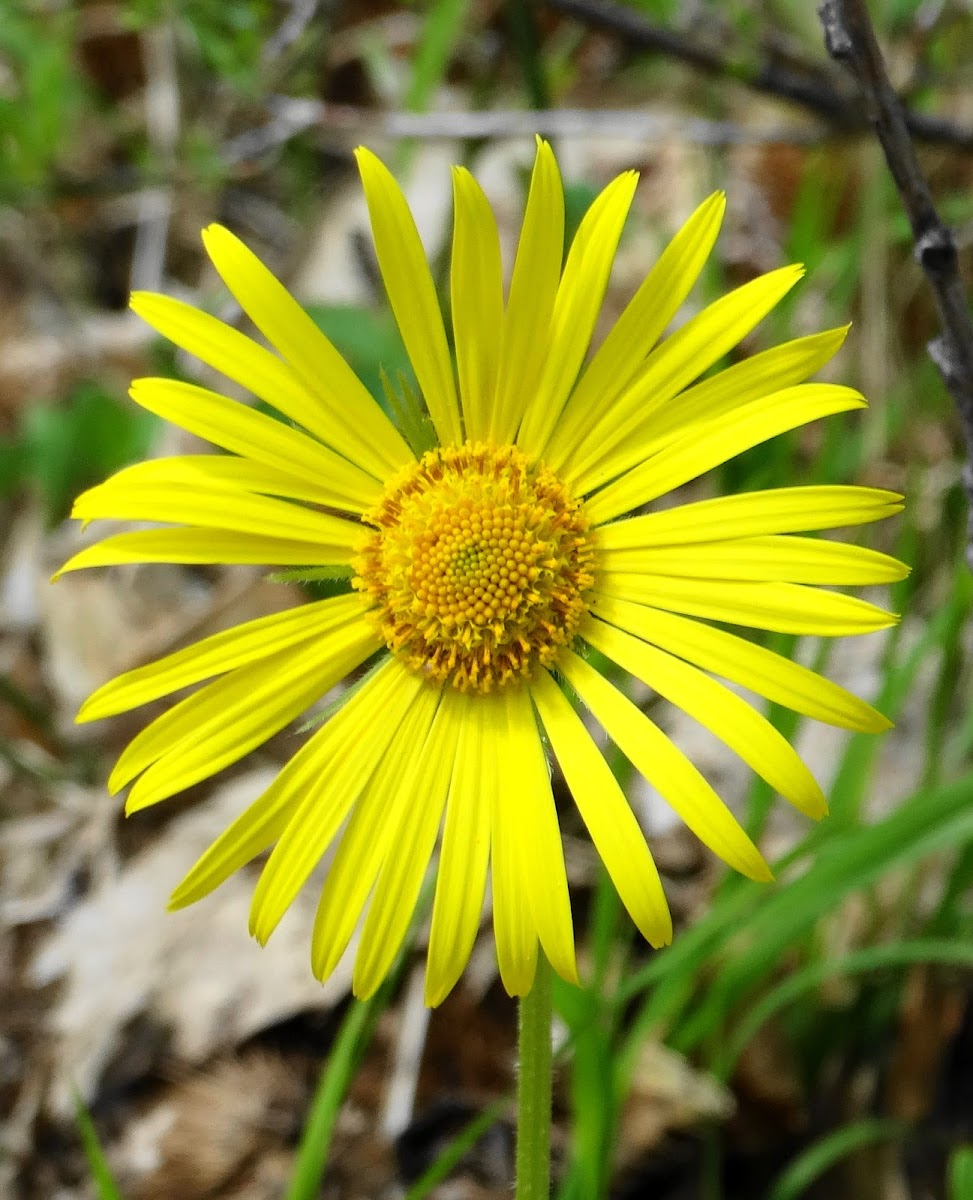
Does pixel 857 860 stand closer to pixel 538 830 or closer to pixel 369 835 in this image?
Answer: pixel 538 830

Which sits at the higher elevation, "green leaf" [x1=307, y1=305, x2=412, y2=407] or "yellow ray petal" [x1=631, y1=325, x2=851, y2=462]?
"green leaf" [x1=307, y1=305, x2=412, y2=407]

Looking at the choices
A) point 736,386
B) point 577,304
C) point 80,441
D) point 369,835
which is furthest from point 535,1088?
point 80,441

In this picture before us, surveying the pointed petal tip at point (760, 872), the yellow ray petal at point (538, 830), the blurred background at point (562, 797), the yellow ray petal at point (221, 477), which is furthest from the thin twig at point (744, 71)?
the pointed petal tip at point (760, 872)

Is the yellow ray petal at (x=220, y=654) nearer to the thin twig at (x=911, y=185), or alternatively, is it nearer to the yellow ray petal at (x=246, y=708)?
the yellow ray petal at (x=246, y=708)

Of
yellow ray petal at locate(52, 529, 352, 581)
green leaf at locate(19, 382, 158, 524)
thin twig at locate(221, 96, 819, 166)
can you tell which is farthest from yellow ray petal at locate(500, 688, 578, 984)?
green leaf at locate(19, 382, 158, 524)

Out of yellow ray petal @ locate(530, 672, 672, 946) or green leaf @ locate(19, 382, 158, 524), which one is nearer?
yellow ray petal @ locate(530, 672, 672, 946)

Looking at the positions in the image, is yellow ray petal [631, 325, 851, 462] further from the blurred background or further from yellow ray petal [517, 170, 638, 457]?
the blurred background
